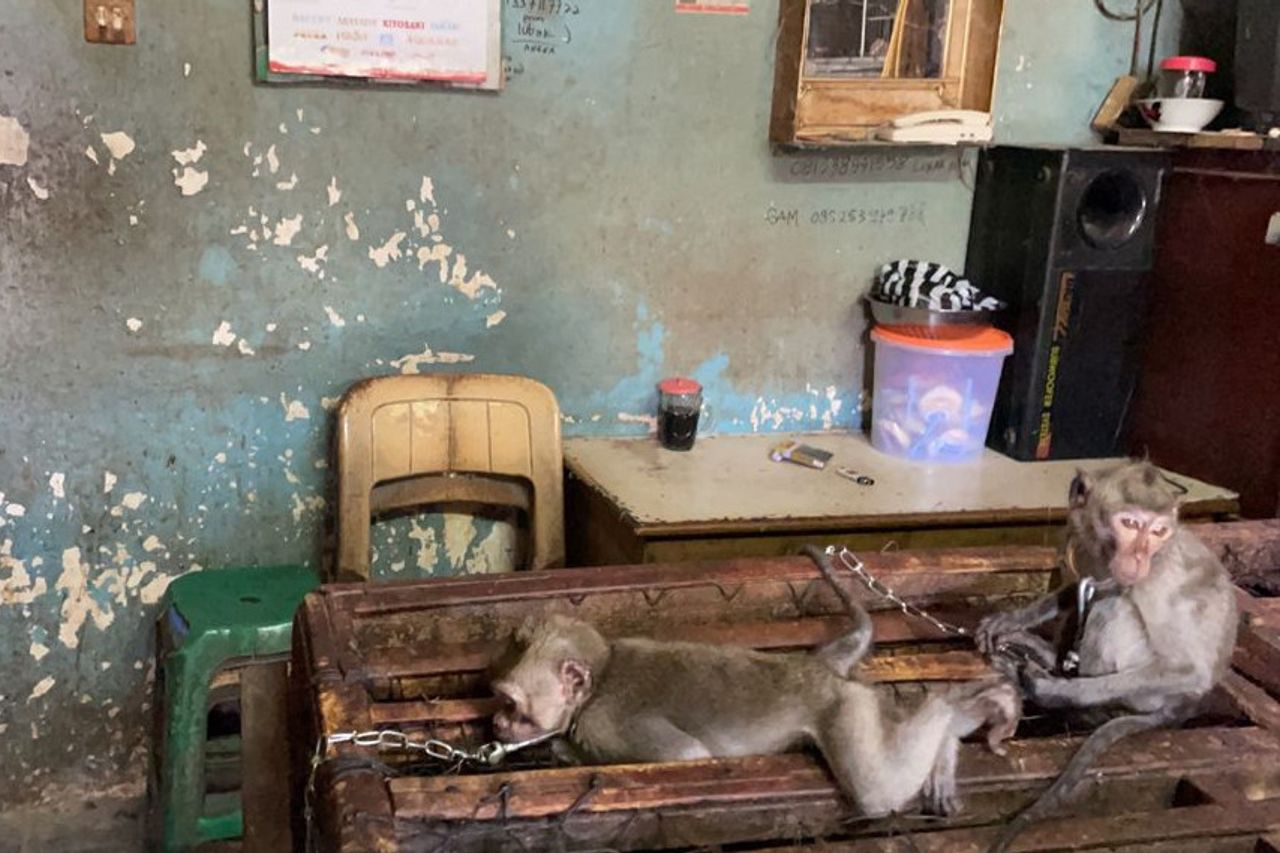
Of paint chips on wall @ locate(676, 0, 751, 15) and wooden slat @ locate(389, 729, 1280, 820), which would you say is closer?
wooden slat @ locate(389, 729, 1280, 820)

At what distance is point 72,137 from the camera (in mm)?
2617

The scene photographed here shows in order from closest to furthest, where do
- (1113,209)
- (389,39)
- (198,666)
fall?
(198,666), (389,39), (1113,209)

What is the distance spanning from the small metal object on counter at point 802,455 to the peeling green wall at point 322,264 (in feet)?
0.61

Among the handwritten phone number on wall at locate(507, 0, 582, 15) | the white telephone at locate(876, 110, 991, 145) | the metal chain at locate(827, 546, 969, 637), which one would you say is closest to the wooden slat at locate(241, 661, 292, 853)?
the metal chain at locate(827, 546, 969, 637)

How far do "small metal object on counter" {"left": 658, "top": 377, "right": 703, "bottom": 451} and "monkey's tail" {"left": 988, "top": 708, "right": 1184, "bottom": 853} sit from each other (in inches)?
63.6

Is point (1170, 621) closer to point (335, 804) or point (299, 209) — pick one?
point (335, 804)

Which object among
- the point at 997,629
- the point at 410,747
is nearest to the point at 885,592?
the point at 997,629

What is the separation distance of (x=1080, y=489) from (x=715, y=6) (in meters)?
1.70

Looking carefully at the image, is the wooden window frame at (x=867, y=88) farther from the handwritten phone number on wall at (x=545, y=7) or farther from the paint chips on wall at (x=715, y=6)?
the handwritten phone number on wall at (x=545, y=7)

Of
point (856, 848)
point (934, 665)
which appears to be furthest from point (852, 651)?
point (856, 848)

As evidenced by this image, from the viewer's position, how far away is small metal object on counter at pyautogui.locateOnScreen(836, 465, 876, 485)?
9.79ft

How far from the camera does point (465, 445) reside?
292 centimetres

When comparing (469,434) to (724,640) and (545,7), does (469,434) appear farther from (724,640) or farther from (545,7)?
(724,640)

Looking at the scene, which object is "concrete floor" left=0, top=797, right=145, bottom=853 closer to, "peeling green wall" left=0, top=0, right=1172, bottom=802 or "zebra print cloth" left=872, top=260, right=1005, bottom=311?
"peeling green wall" left=0, top=0, right=1172, bottom=802
